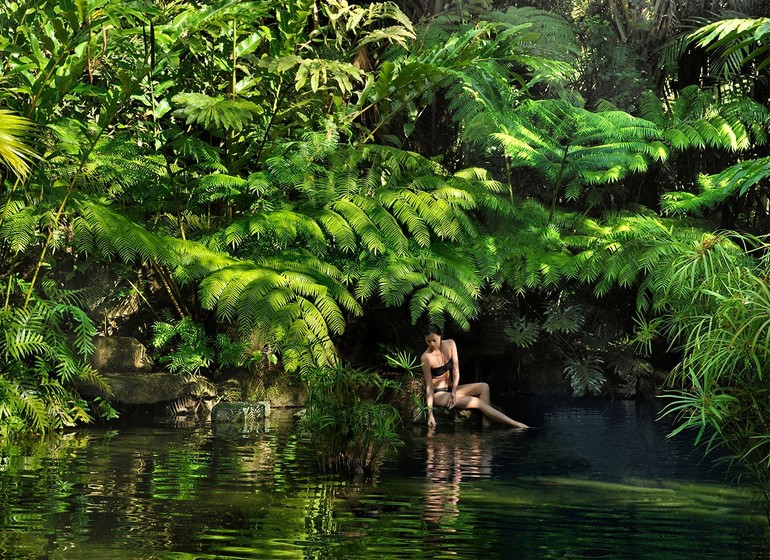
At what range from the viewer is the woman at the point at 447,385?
881cm

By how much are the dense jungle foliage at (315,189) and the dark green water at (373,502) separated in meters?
1.10

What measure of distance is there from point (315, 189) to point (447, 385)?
2470 mm

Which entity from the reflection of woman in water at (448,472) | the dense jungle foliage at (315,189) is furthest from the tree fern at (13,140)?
the reflection of woman in water at (448,472)

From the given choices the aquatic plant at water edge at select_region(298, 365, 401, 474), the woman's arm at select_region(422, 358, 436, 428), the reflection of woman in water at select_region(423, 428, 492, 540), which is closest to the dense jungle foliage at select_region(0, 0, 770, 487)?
the woman's arm at select_region(422, 358, 436, 428)

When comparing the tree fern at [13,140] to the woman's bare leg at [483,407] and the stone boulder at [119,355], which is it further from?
the woman's bare leg at [483,407]

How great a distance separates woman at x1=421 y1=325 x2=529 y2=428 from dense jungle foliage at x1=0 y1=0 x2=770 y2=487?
0.49 meters

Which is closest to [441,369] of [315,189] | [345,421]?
[315,189]

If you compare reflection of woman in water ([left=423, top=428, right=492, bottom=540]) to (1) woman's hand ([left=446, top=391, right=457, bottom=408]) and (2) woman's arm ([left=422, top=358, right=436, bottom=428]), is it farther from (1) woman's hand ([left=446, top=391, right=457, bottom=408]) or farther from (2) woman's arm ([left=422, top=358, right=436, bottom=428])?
(1) woman's hand ([left=446, top=391, right=457, bottom=408])

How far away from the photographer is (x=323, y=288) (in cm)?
897

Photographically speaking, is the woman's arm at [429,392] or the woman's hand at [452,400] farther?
the woman's hand at [452,400]

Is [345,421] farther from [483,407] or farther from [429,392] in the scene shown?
[483,407]

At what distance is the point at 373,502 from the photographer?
5145 mm

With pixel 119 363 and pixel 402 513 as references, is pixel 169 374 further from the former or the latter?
pixel 402 513

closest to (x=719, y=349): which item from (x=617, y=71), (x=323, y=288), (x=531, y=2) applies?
(x=323, y=288)
